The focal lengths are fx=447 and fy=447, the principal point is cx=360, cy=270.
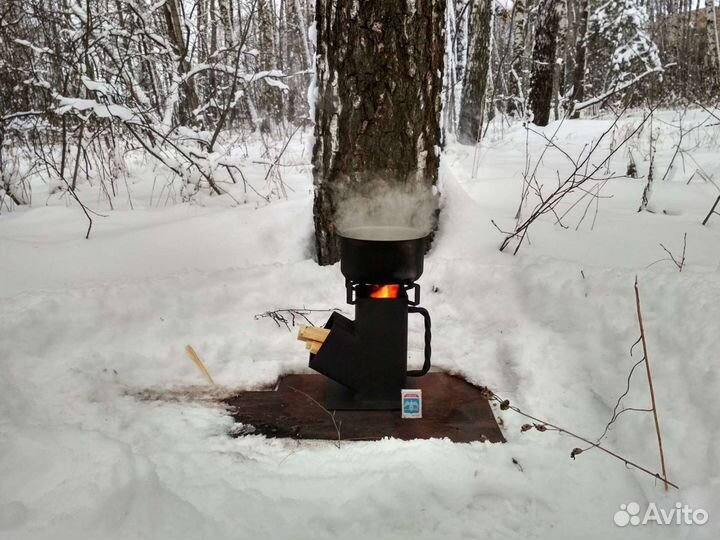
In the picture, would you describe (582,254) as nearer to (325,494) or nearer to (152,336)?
(325,494)

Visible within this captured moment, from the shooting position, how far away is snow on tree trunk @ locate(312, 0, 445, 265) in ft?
7.13

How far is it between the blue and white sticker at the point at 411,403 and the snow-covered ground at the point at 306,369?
21 centimetres

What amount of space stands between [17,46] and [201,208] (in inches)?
103

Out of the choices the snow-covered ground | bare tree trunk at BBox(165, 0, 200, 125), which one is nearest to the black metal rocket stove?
the snow-covered ground

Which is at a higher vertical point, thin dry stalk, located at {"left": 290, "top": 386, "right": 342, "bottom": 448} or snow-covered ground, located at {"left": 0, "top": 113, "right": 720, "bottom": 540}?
snow-covered ground, located at {"left": 0, "top": 113, "right": 720, "bottom": 540}

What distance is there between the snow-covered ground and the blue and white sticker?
21 cm

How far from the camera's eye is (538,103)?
294 inches

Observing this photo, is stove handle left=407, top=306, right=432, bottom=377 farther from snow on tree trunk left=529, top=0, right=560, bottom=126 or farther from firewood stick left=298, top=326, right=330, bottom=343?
snow on tree trunk left=529, top=0, right=560, bottom=126

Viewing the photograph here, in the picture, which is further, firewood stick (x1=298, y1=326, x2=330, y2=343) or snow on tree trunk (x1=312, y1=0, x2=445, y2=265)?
snow on tree trunk (x1=312, y1=0, x2=445, y2=265)

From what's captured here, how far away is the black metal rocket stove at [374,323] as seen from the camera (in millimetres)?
1565

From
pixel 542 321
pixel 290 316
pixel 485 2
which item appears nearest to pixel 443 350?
pixel 542 321

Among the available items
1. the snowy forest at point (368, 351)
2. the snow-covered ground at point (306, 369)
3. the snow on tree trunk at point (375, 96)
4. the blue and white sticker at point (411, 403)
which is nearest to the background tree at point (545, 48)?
the snowy forest at point (368, 351)

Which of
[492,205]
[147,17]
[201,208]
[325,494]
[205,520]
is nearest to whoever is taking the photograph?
[205,520]

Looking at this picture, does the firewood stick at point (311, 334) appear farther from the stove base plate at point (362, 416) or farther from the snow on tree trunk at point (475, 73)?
the snow on tree trunk at point (475, 73)
